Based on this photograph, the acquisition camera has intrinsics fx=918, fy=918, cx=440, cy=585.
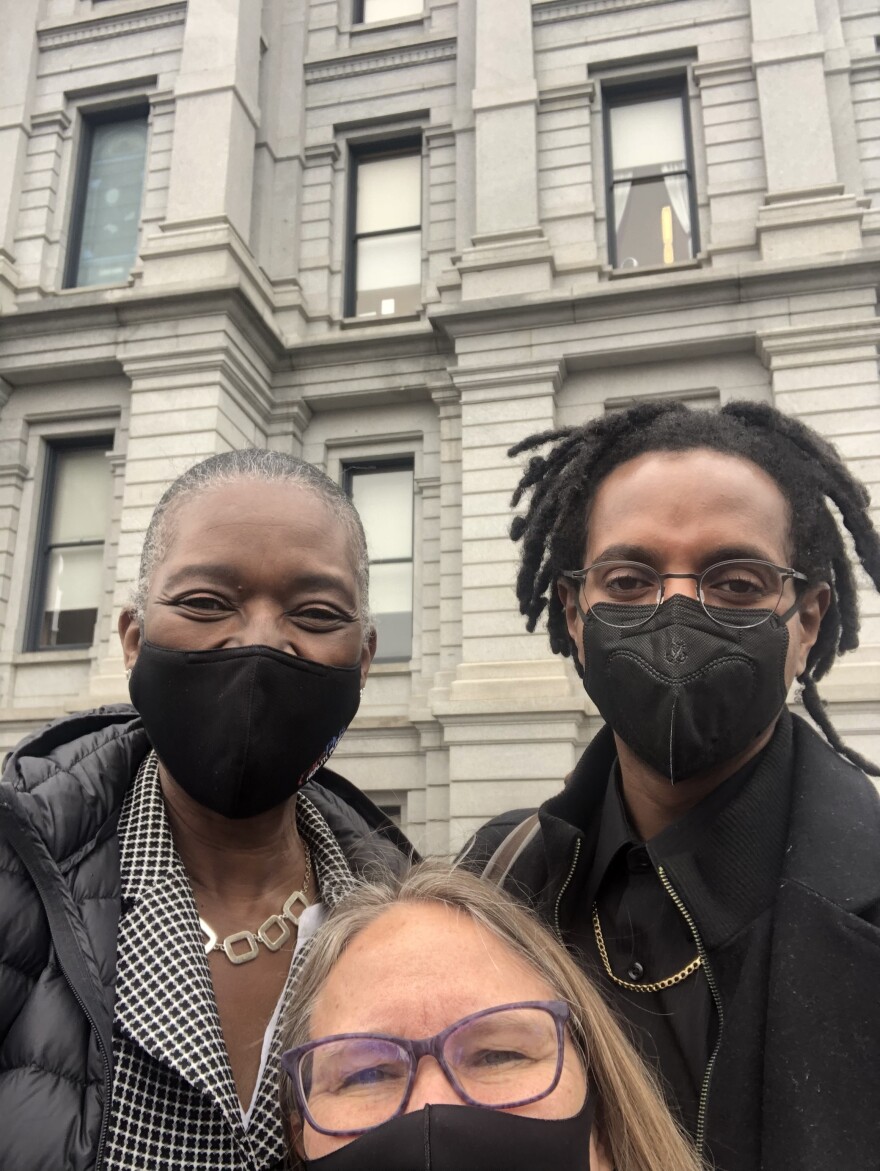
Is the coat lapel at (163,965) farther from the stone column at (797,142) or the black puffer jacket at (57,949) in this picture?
the stone column at (797,142)

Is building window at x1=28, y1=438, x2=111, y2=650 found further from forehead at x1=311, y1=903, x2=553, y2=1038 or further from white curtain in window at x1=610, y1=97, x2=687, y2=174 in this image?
forehead at x1=311, y1=903, x2=553, y2=1038

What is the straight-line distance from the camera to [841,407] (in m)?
10.5

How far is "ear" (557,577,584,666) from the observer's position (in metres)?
2.49

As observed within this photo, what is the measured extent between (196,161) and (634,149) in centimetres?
604

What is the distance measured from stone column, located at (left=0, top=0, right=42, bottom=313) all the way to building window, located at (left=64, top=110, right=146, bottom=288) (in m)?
0.80

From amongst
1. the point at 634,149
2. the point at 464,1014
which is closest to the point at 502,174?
the point at 634,149

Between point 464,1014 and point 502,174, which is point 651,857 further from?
point 502,174

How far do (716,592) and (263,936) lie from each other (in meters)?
1.33

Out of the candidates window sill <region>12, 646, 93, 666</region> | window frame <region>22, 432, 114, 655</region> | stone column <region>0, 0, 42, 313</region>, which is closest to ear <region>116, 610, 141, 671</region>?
window sill <region>12, 646, 93, 666</region>

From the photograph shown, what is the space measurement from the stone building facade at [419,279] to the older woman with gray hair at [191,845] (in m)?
7.64

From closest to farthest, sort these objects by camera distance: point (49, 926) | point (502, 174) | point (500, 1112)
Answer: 1. point (500, 1112)
2. point (49, 926)
3. point (502, 174)

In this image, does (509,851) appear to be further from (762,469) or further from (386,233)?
(386,233)

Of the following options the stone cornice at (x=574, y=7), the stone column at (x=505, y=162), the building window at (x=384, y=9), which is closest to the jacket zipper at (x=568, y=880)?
the stone column at (x=505, y=162)

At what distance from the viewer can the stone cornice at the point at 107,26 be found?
13625 millimetres
